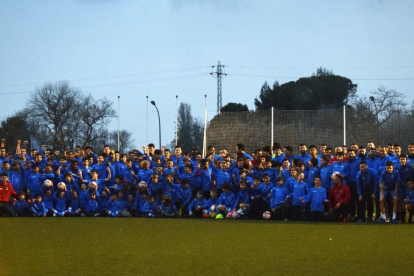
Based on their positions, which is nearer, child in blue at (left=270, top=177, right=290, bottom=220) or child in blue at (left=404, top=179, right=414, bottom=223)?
child in blue at (left=404, top=179, right=414, bottom=223)

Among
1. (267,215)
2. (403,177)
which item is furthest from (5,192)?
(403,177)

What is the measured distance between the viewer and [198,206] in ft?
53.1

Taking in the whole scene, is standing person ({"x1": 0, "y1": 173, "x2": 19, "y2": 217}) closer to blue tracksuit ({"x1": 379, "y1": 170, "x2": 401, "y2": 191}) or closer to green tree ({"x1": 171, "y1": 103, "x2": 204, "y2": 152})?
blue tracksuit ({"x1": 379, "y1": 170, "x2": 401, "y2": 191})

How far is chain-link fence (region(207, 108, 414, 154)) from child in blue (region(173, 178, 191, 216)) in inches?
285

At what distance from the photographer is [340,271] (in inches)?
255

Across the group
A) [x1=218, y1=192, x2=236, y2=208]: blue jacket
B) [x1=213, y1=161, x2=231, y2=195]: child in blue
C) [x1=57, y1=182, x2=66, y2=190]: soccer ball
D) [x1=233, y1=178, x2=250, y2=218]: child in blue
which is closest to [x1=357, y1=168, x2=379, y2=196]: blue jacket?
[x1=233, y1=178, x2=250, y2=218]: child in blue

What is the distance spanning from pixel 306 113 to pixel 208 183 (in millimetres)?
7649

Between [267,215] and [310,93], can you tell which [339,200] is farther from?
[310,93]

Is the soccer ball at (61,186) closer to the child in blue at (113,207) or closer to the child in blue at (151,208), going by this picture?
the child in blue at (113,207)

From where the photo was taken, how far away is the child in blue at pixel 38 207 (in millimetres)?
16844

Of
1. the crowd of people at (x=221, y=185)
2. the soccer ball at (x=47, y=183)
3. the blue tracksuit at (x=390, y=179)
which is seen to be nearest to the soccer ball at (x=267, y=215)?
the crowd of people at (x=221, y=185)

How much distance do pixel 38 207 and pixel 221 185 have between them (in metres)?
4.96

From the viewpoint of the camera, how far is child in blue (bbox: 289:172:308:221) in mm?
14719

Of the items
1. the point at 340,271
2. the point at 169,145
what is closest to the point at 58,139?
the point at 169,145
